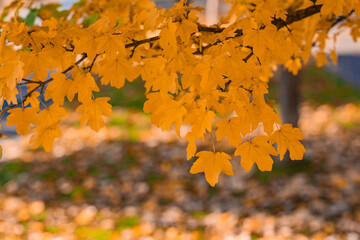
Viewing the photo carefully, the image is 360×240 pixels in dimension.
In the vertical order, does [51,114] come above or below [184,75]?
below

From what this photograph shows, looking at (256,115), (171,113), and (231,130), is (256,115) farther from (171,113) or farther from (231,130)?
(171,113)

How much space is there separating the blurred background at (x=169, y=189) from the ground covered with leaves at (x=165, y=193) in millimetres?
11

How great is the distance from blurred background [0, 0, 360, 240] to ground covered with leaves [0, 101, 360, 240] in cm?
1

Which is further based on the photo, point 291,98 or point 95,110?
point 291,98

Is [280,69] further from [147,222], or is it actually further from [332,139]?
[147,222]

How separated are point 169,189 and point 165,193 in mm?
82

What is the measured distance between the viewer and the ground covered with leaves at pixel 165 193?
3.10 meters

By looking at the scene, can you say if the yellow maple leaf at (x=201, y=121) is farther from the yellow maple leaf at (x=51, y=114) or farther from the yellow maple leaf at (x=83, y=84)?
the yellow maple leaf at (x=51, y=114)

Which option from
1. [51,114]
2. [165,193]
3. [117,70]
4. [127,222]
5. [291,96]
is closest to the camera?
[117,70]

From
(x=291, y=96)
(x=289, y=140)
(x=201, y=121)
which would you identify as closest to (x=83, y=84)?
(x=201, y=121)

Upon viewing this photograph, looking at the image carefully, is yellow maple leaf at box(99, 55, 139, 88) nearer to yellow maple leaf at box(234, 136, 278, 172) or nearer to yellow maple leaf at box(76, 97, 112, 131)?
yellow maple leaf at box(76, 97, 112, 131)

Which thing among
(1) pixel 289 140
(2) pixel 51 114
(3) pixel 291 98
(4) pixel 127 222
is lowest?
(4) pixel 127 222

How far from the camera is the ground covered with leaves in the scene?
3.10m

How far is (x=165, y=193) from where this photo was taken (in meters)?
3.80
